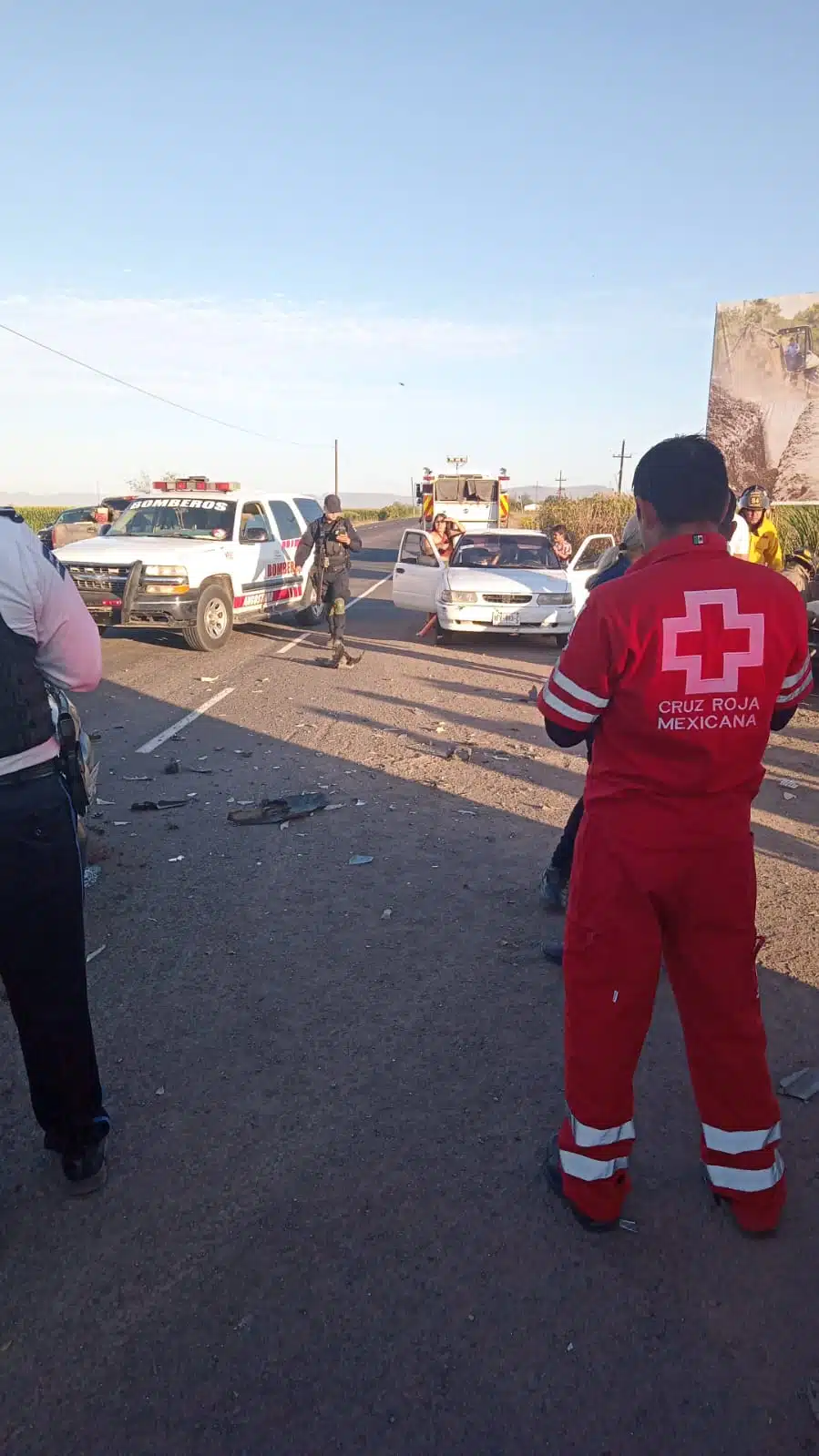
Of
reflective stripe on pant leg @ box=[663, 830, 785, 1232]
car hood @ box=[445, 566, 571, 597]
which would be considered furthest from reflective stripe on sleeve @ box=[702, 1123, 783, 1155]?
car hood @ box=[445, 566, 571, 597]

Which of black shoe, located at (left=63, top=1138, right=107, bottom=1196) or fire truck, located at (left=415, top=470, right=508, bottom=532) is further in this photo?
fire truck, located at (left=415, top=470, right=508, bottom=532)

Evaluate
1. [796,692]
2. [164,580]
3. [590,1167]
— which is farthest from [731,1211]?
[164,580]

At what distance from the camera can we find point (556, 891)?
15.7ft

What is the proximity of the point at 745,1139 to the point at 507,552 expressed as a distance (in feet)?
39.6

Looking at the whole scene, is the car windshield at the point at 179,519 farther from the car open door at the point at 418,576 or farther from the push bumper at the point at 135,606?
the car open door at the point at 418,576

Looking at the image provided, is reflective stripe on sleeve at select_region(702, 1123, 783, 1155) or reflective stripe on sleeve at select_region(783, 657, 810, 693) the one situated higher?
reflective stripe on sleeve at select_region(783, 657, 810, 693)

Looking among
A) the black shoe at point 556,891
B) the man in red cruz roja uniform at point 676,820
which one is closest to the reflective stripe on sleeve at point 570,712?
the man in red cruz roja uniform at point 676,820

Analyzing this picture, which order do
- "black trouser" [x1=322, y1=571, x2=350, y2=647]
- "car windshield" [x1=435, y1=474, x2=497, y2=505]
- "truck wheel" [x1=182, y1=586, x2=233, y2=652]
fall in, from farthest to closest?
"car windshield" [x1=435, y1=474, x2=497, y2=505]
"truck wheel" [x1=182, y1=586, x2=233, y2=652]
"black trouser" [x1=322, y1=571, x2=350, y2=647]

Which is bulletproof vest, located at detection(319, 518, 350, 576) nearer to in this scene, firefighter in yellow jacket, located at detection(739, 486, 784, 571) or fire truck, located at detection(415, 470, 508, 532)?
firefighter in yellow jacket, located at detection(739, 486, 784, 571)

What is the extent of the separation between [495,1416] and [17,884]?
1.71 metres

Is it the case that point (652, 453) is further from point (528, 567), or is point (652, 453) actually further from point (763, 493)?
point (528, 567)

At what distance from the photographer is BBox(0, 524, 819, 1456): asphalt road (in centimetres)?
215

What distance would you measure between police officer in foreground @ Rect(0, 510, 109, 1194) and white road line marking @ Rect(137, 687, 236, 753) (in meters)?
5.24

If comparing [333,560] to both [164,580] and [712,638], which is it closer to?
[164,580]
